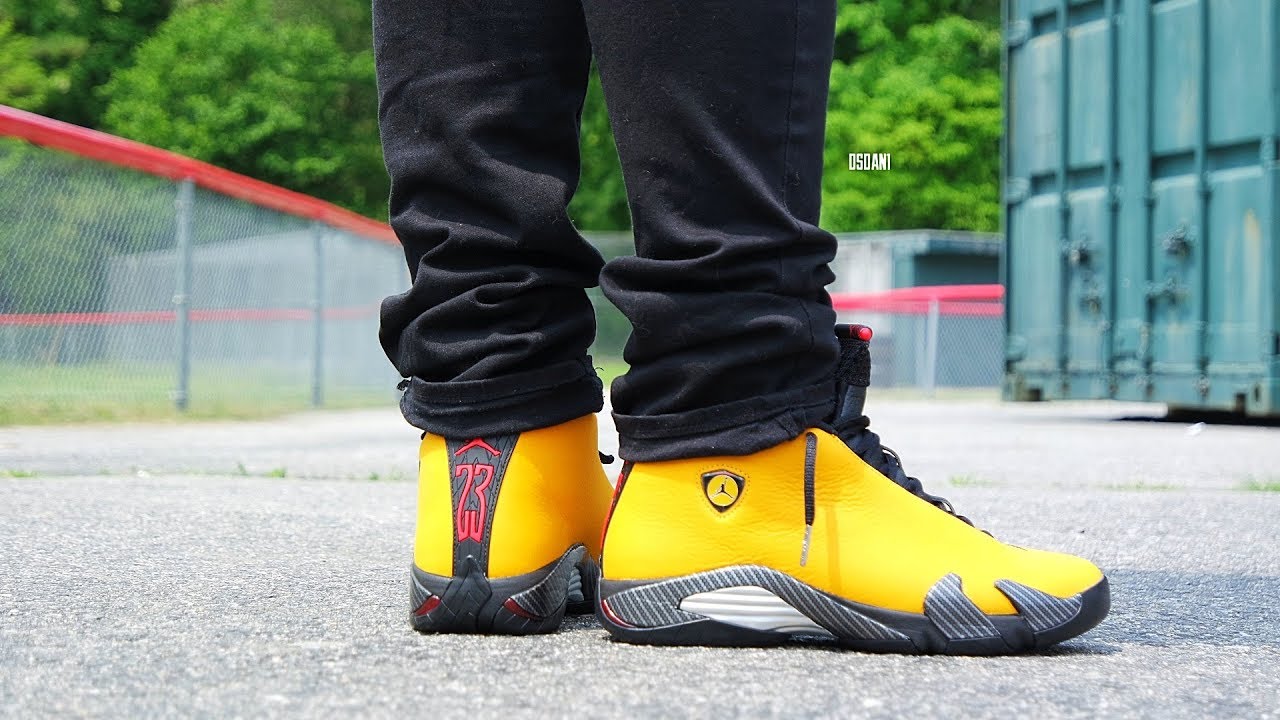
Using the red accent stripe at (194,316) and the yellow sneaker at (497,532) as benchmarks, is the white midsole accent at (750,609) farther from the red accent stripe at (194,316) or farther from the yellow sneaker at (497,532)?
the red accent stripe at (194,316)

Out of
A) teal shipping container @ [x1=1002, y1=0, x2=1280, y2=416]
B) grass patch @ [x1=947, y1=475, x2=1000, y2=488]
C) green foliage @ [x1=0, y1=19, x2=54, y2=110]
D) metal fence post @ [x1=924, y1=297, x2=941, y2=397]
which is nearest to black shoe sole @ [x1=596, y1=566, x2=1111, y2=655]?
grass patch @ [x1=947, y1=475, x2=1000, y2=488]

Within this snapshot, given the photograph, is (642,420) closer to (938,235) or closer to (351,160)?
(938,235)

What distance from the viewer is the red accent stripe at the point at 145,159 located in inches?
269

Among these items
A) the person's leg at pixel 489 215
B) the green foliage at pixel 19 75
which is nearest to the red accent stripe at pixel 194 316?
the person's leg at pixel 489 215

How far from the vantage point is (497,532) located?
1.63 m

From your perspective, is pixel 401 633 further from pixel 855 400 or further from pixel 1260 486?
pixel 1260 486

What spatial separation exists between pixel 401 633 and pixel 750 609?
1.17ft

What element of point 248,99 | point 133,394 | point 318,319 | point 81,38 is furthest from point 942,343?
point 81,38

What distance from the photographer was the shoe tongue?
1610 millimetres

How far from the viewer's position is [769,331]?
1.53 metres

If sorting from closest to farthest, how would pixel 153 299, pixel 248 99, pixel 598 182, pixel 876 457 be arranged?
1. pixel 876 457
2. pixel 153 299
3. pixel 598 182
4. pixel 248 99

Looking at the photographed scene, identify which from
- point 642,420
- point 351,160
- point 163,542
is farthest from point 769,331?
point 351,160

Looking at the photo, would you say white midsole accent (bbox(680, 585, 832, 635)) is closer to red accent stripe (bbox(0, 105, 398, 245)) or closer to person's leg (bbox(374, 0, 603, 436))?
person's leg (bbox(374, 0, 603, 436))

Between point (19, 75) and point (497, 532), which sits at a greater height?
point (19, 75)
